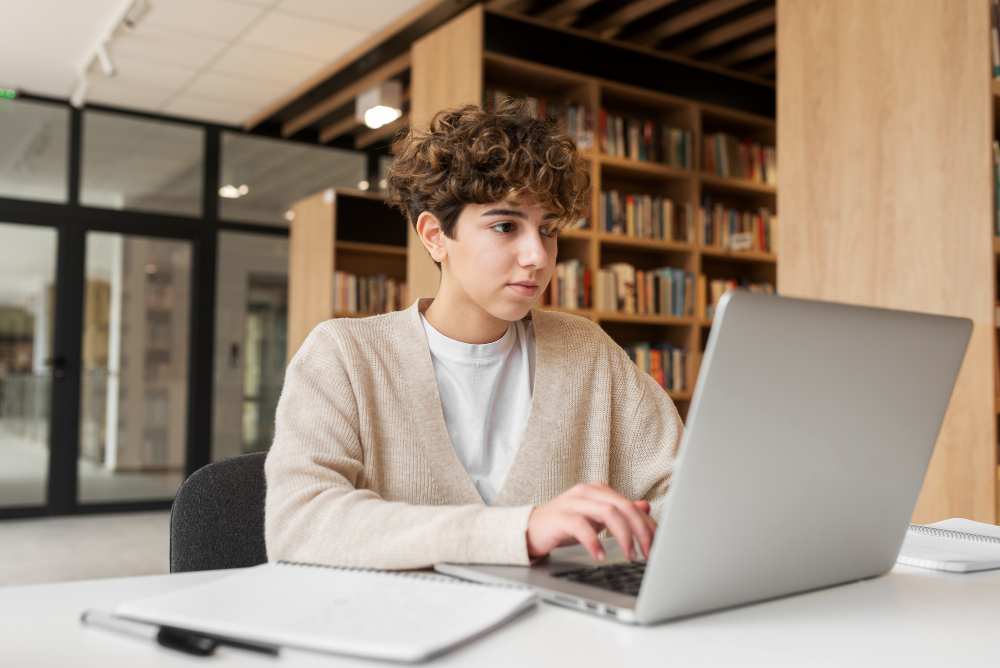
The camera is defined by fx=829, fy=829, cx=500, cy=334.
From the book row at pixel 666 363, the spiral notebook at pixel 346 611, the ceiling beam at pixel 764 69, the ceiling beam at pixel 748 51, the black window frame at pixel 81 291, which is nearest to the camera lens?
the spiral notebook at pixel 346 611

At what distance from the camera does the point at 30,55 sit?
188 inches

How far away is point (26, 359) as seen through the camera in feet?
18.3

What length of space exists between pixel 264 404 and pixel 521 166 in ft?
18.0

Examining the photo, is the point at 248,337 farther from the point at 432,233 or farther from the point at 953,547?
the point at 953,547

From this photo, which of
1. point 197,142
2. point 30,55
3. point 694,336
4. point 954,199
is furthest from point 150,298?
point 954,199

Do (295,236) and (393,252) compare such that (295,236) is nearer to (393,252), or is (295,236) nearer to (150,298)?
(393,252)

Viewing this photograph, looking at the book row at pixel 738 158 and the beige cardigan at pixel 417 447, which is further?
the book row at pixel 738 158

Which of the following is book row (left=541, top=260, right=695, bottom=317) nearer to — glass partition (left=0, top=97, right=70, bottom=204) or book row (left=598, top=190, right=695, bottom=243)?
book row (left=598, top=190, right=695, bottom=243)

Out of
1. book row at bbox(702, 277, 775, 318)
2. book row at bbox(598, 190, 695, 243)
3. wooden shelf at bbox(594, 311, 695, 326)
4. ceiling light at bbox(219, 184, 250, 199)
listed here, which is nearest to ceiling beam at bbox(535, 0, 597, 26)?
book row at bbox(598, 190, 695, 243)

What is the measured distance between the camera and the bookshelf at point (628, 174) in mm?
4008

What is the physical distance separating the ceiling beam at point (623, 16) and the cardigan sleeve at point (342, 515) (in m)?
3.60

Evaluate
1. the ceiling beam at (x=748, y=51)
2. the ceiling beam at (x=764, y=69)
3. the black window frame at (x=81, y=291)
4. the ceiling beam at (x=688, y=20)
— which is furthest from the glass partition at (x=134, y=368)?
the ceiling beam at (x=764, y=69)

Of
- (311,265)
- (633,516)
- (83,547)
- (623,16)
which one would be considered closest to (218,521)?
(633,516)

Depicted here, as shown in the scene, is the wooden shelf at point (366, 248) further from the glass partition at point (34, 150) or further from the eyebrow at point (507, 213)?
the eyebrow at point (507, 213)
